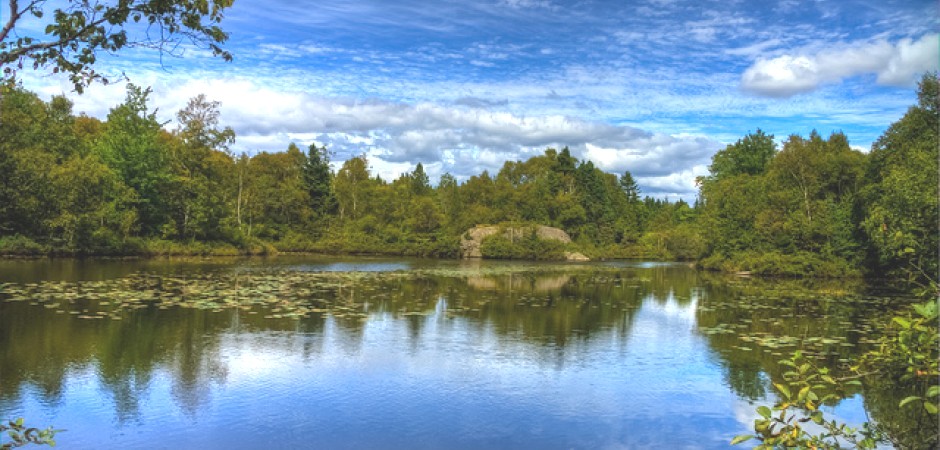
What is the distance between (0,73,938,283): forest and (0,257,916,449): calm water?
473 centimetres

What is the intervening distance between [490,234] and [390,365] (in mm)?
46724

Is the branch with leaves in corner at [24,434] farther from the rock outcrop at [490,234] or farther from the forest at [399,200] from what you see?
the rock outcrop at [490,234]

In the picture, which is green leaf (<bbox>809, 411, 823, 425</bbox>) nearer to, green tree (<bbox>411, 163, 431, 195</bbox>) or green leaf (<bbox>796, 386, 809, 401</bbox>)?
green leaf (<bbox>796, 386, 809, 401</bbox>)

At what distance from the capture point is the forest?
3044cm

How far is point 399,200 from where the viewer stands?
201 feet

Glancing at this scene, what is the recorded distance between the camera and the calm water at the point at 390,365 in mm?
6871

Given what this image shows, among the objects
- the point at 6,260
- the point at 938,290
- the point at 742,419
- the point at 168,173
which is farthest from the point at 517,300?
the point at 168,173

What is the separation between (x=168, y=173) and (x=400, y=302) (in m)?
30.0

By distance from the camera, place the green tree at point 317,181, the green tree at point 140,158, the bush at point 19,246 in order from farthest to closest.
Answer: the green tree at point 317,181 → the green tree at point 140,158 → the bush at point 19,246

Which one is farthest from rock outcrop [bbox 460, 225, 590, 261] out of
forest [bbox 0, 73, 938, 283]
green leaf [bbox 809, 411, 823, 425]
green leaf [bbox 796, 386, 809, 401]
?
green leaf [bbox 809, 411, 823, 425]

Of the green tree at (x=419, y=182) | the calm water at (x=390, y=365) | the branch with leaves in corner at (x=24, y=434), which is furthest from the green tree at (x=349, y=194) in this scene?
the branch with leaves in corner at (x=24, y=434)

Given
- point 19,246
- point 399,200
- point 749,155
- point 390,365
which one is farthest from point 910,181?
point 399,200

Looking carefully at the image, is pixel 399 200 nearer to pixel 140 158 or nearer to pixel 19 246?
pixel 140 158

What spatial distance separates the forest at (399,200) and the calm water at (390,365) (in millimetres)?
4730
